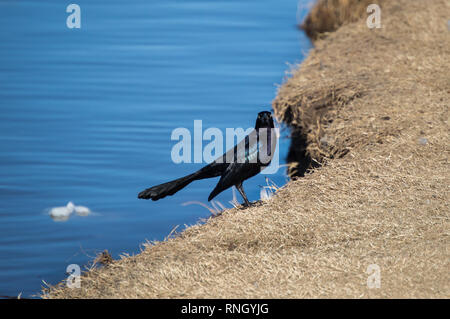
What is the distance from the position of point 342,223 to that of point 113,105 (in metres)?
5.42

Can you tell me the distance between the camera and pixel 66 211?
→ 691cm

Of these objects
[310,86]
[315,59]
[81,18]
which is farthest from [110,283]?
[81,18]

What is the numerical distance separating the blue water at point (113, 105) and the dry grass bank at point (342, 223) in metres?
0.95

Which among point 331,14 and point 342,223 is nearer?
point 342,223

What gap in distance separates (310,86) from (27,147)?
10.7ft

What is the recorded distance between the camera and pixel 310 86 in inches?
303

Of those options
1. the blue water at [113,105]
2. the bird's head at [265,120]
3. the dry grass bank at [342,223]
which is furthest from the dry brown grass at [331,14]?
the bird's head at [265,120]

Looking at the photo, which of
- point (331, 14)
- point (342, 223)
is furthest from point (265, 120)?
point (331, 14)

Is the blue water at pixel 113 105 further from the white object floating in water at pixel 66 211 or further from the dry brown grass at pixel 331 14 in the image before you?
the dry brown grass at pixel 331 14

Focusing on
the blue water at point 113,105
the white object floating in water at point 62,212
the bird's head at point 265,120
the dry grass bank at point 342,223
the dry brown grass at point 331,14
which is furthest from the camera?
the dry brown grass at point 331,14

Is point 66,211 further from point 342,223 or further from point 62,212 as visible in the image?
point 342,223

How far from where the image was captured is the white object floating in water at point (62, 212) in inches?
268

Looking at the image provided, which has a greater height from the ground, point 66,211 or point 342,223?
point 66,211
